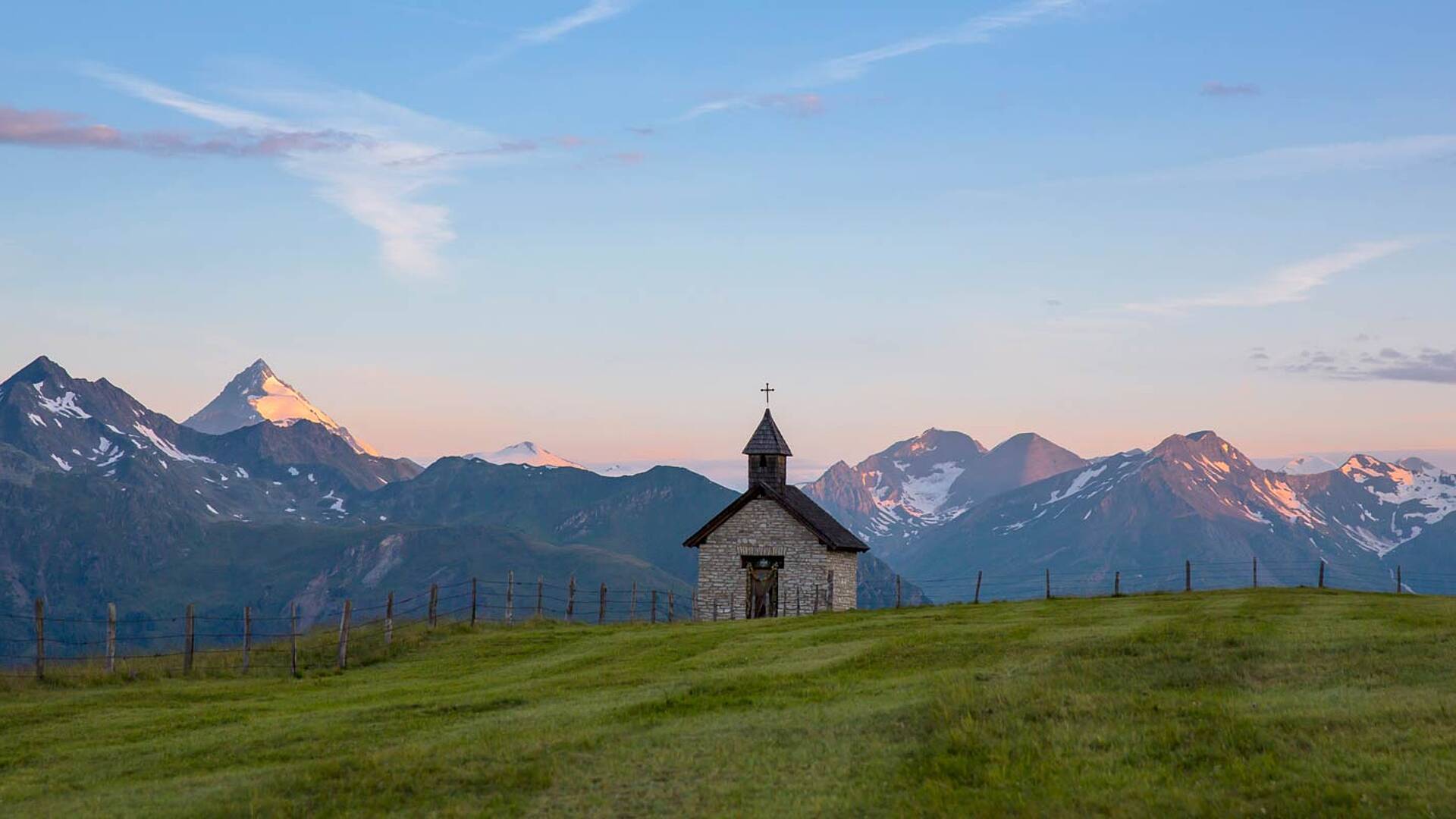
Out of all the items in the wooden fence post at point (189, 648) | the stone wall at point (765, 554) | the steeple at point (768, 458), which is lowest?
the wooden fence post at point (189, 648)

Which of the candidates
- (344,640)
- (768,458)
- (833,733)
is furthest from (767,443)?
(833,733)

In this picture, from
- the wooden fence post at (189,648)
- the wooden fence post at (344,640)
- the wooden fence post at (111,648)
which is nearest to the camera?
the wooden fence post at (111,648)

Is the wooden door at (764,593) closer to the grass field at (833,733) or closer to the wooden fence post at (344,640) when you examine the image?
the wooden fence post at (344,640)

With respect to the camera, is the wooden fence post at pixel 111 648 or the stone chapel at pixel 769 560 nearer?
the wooden fence post at pixel 111 648

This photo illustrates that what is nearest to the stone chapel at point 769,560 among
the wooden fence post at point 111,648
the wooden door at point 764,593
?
the wooden door at point 764,593

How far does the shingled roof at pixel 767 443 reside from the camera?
74188mm

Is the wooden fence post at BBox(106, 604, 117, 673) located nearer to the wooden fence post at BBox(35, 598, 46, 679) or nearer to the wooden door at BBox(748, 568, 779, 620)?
the wooden fence post at BBox(35, 598, 46, 679)

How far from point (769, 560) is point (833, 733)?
4559 centimetres

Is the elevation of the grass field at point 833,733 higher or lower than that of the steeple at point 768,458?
lower

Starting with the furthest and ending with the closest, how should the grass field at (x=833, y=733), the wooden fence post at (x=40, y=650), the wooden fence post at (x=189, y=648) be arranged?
the wooden fence post at (x=189, y=648), the wooden fence post at (x=40, y=650), the grass field at (x=833, y=733)

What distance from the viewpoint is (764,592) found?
6819cm

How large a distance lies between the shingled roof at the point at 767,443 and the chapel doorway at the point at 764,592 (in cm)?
715

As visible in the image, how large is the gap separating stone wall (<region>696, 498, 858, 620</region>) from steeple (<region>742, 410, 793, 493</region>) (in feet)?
12.0

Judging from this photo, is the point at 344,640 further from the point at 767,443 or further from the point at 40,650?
the point at 767,443
